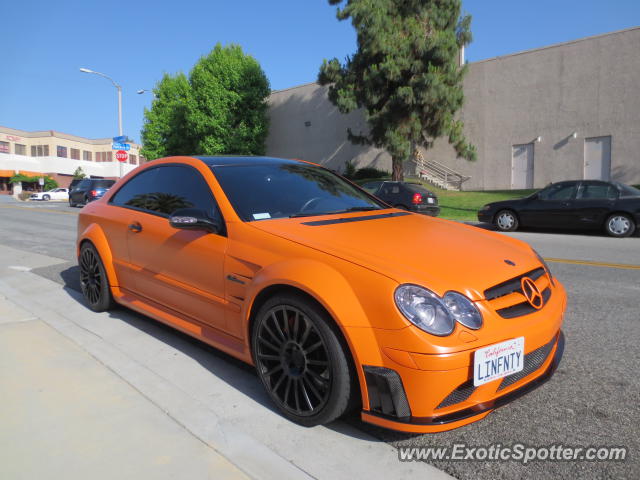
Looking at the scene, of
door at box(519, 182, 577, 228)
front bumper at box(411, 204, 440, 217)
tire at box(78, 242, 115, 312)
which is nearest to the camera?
tire at box(78, 242, 115, 312)

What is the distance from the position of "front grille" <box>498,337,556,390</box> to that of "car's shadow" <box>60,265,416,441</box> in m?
0.57

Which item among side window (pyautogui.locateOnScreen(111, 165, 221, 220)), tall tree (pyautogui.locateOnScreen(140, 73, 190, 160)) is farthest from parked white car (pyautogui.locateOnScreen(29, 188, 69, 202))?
side window (pyautogui.locateOnScreen(111, 165, 221, 220))

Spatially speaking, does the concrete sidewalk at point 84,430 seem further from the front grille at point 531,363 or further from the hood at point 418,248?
the front grille at point 531,363

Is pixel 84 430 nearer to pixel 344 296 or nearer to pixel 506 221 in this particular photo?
pixel 344 296

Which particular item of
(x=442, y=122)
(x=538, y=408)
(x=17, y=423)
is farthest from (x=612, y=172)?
(x=17, y=423)

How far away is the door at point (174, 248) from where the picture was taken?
125 inches

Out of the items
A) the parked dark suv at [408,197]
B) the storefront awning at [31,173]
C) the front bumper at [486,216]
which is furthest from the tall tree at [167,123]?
the storefront awning at [31,173]

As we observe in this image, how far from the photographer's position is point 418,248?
2717 millimetres

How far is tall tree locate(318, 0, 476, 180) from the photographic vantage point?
78.6 feet

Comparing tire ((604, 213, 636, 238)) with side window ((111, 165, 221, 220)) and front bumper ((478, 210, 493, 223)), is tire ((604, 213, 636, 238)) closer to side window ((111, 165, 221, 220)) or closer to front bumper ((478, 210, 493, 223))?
front bumper ((478, 210, 493, 223))

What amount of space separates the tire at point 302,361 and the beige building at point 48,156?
74.6m

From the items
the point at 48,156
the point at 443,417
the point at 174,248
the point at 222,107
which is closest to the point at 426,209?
the point at 174,248

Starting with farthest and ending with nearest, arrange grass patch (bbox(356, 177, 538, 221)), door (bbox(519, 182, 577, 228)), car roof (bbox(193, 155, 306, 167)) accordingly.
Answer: grass patch (bbox(356, 177, 538, 221)) < door (bbox(519, 182, 577, 228)) < car roof (bbox(193, 155, 306, 167))

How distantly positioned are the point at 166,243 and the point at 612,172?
27.5 metres
